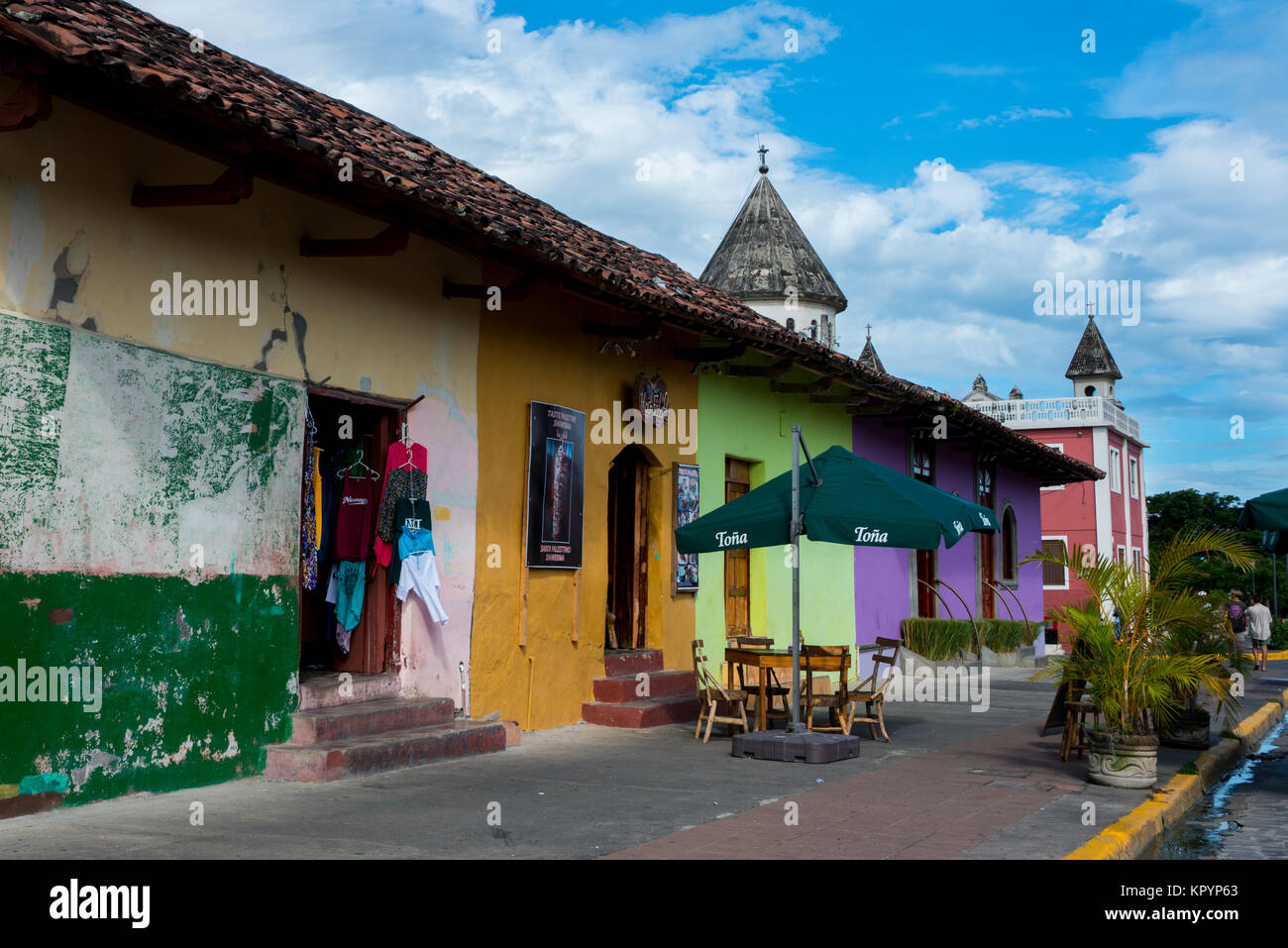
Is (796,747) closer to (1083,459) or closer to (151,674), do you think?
(151,674)

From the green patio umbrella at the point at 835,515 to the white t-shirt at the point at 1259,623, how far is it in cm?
1682

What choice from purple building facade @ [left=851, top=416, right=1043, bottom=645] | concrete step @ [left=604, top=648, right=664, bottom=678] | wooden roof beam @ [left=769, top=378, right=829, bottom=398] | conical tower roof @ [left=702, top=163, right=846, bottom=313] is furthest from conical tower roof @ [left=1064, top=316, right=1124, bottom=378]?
concrete step @ [left=604, top=648, right=664, bottom=678]

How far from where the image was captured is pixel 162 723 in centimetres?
688

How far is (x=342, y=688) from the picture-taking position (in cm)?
842

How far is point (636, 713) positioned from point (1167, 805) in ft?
15.8

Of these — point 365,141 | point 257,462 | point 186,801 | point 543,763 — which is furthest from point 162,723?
point 365,141

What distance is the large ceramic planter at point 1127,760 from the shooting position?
778 centimetres

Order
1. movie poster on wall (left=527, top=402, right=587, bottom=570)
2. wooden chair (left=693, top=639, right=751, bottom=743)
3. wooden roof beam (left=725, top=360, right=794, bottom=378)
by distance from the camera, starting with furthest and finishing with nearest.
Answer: wooden roof beam (left=725, top=360, right=794, bottom=378) → movie poster on wall (left=527, top=402, right=587, bottom=570) → wooden chair (left=693, top=639, right=751, bottom=743)

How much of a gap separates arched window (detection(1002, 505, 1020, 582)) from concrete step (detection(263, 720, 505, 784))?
57.0 ft

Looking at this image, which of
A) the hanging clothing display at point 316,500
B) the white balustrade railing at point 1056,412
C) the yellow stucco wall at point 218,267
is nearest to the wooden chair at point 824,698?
the yellow stucco wall at point 218,267

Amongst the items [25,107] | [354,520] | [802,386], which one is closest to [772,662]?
[354,520]

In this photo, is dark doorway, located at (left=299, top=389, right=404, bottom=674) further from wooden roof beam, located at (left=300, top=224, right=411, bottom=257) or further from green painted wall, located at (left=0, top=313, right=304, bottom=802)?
wooden roof beam, located at (left=300, top=224, right=411, bottom=257)

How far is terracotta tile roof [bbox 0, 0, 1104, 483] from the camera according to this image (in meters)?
5.66

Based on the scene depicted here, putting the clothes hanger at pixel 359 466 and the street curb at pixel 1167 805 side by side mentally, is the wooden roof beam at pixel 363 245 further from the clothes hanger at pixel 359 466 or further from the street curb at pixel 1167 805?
the street curb at pixel 1167 805
